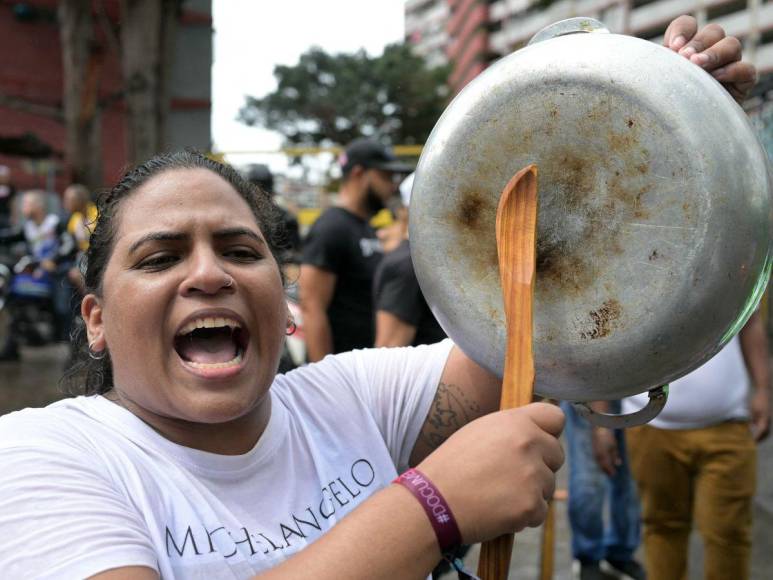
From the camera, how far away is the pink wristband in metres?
0.94

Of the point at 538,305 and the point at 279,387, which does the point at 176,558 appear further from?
the point at 538,305

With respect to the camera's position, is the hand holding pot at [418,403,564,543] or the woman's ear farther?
the woman's ear

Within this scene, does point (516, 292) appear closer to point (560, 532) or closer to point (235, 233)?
point (235, 233)

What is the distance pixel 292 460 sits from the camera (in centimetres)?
131

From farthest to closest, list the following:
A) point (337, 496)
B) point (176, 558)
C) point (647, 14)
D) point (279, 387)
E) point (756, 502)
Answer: point (647, 14) < point (756, 502) < point (279, 387) < point (337, 496) < point (176, 558)

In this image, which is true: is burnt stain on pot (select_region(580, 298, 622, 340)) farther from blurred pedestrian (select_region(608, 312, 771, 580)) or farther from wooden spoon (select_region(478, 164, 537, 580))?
blurred pedestrian (select_region(608, 312, 771, 580))

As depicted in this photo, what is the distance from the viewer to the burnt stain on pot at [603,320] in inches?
38.7

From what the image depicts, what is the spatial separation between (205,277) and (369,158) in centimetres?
290

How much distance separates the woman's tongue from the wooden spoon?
0.45 meters

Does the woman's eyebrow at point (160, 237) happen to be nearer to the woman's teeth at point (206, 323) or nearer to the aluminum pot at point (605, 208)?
the woman's teeth at point (206, 323)

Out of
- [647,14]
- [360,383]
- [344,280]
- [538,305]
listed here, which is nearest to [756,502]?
[344,280]

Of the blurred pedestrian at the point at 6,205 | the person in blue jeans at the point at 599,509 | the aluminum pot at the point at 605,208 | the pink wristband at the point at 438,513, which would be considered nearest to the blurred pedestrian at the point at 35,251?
the blurred pedestrian at the point at 6,205

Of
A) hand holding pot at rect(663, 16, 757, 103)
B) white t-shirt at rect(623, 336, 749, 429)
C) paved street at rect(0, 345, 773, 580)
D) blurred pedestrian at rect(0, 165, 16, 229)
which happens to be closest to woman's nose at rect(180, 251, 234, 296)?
hand holding pot at rect(663, 16, 757, 103)

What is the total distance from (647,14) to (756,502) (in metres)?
46.5
